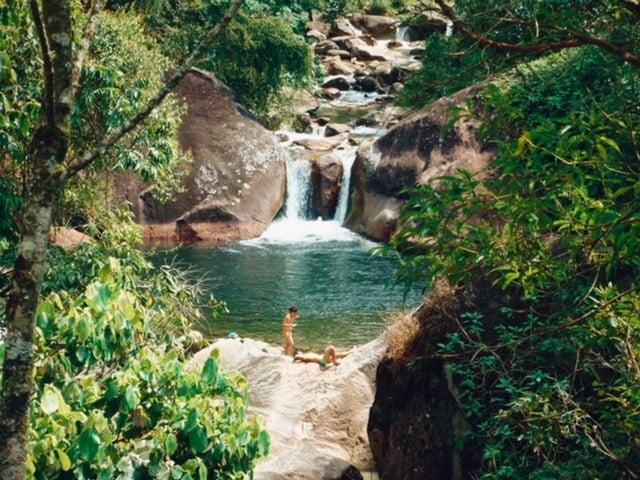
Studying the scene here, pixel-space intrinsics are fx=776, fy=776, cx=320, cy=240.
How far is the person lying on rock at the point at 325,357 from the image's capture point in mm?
12164

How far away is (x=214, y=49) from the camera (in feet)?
85.0

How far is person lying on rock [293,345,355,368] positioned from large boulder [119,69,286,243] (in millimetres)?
9689

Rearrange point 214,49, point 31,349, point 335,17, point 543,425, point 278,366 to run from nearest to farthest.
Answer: point 31,349 < point 543,425 < point 278,366 < point 214,49 < point 335,17

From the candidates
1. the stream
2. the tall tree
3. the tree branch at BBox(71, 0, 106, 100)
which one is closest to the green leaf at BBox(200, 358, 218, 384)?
the tall tree

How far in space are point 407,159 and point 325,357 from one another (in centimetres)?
1020

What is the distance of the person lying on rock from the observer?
1216cm

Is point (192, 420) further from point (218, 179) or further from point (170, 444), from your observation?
point (218, 179)

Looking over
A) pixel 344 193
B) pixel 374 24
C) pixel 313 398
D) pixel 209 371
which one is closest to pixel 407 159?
pixel 344 193

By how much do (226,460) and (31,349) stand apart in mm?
1416

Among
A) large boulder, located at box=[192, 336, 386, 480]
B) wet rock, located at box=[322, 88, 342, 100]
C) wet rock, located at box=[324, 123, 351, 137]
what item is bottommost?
large boulder, located at box=[192, 336, 386, 480]

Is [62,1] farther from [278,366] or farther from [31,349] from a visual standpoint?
[278,366]

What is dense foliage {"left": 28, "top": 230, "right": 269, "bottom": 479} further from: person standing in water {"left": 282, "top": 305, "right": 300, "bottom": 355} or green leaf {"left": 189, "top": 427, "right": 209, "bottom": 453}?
person standing in water {"left": 282, "top": 305, "right": 300, "bottom": 355}

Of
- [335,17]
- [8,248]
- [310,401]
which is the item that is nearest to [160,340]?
[8,248]

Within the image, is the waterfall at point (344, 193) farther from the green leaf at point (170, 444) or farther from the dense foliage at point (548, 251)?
the green leaf at point (170, 444)
